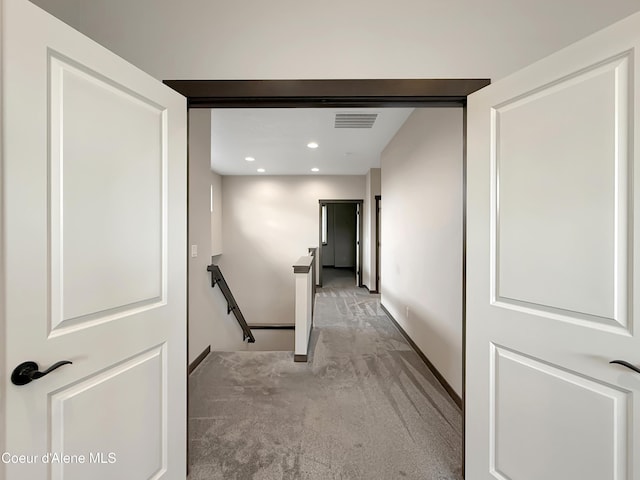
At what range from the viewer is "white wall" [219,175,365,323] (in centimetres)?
689

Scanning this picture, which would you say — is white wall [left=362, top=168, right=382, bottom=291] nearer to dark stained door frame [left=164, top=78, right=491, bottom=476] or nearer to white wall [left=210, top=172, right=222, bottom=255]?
white wall [left=210, top=172, right=222, bottom=255]

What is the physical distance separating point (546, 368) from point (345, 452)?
1236mm

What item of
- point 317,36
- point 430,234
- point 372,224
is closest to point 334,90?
point 317,36

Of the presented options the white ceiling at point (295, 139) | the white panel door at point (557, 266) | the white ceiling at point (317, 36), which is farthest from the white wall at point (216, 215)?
the white panel door at point (557, 266)


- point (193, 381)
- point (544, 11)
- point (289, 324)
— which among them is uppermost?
point (544, 11)

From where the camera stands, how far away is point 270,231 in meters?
6.97


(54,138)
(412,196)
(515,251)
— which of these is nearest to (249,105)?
(54,138)

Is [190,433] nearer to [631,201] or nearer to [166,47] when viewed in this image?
[166,47]

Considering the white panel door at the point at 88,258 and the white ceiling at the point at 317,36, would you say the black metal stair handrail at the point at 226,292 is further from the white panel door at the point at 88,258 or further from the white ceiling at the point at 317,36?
the white ceiling at the point at 317,36

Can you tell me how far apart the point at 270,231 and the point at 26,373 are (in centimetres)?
615

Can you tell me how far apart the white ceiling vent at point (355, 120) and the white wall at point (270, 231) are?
313 cm

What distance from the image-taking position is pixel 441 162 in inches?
101

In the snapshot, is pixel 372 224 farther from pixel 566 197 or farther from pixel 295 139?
pixel 566 197

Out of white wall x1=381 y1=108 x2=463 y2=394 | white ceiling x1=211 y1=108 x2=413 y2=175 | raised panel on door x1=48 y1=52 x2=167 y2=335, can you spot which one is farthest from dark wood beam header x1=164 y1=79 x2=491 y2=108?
white ceiling x1=211 y1=108 x2=413 y2=175
